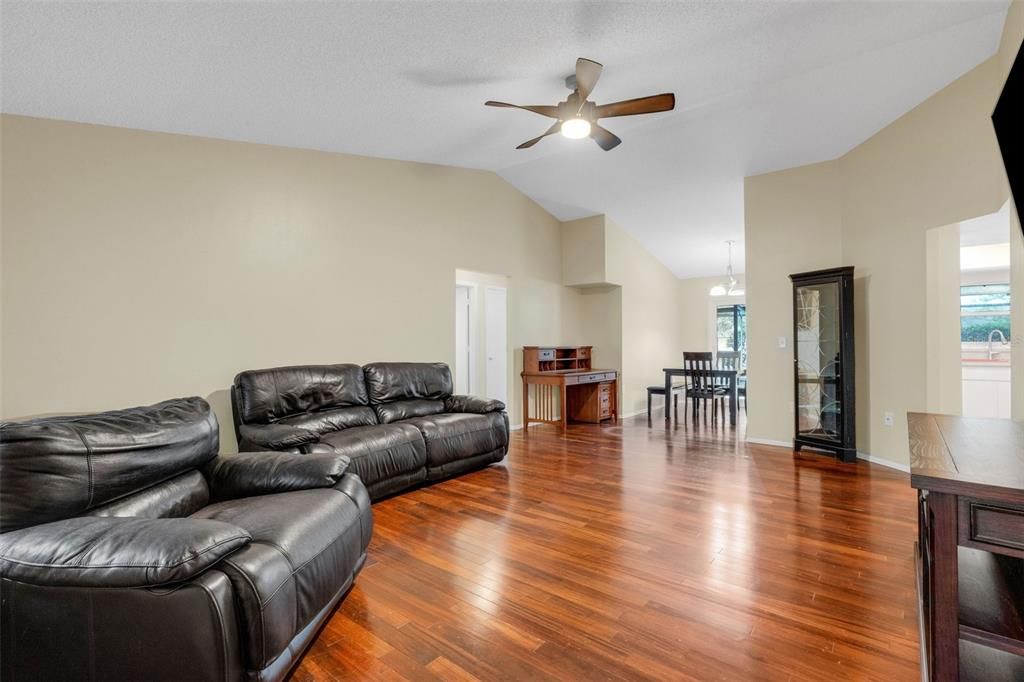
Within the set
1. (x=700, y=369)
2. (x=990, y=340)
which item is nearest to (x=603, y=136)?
(x=700, y=369)

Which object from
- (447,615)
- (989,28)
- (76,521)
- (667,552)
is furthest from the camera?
(989,28)

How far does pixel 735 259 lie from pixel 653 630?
25.0 ft

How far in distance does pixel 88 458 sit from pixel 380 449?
1940mm

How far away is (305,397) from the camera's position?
3834 mm

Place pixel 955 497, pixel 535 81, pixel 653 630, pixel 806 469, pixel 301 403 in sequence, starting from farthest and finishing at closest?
pixel 806 469 < pixel 301 403 < pixel 535 81 < pixel 653 630 < pixel 955 497

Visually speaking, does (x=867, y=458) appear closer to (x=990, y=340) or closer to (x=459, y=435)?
(x=990, y=340)

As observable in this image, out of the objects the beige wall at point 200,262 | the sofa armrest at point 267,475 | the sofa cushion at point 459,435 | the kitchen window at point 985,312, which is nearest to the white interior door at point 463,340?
the beige wall at point 200,262

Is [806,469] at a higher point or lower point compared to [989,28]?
lower

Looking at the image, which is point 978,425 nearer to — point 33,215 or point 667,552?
point 667,552

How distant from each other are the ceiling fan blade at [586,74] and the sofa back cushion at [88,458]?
2758 millimetres

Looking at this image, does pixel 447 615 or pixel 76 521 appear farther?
pixel 447 615

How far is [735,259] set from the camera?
8.23 metres

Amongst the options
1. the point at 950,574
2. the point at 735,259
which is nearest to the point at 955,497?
the point at 950,574

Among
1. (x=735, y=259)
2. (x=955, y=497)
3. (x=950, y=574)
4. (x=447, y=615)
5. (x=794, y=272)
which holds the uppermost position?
(x=735, y=259)
